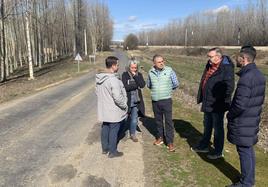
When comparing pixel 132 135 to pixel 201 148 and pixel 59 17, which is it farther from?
pixel 59 17

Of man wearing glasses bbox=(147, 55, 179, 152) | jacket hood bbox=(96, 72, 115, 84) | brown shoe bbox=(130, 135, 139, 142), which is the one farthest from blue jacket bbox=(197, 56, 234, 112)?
brown shoe bbox=(130, 135, 139, 142)

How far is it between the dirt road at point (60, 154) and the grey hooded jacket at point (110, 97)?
0.86m

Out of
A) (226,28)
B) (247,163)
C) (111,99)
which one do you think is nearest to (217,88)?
(247,163)

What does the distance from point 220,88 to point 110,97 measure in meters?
2.09

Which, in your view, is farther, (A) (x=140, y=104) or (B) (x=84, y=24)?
(B) (x=84, y=24)

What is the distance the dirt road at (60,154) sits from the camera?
19.6 feet

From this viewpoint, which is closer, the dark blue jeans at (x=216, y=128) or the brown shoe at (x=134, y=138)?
the dark blue jeans at (x=216, y=128)

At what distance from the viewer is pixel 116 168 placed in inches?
255

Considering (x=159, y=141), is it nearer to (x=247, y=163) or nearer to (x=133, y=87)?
(x=133, y=87)

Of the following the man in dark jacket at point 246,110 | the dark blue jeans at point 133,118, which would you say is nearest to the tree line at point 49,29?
the dark blue jeans at point 133,118

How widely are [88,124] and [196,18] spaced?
12548 centimetres

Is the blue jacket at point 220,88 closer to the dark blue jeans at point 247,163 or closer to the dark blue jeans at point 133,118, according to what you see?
the dark blue jeans at point 247,163

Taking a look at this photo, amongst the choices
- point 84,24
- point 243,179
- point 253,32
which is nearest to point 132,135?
point 243,179

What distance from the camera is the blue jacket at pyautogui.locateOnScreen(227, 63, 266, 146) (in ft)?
17.0
